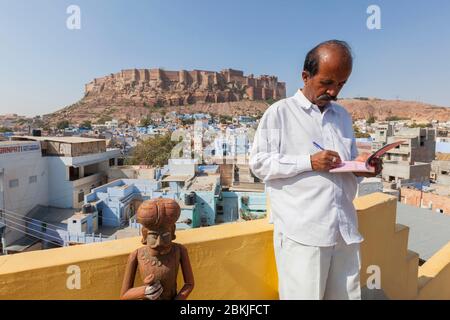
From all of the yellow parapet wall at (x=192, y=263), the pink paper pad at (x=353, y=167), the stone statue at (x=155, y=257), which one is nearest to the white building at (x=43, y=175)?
the yellow parapet wall at (x=192, y=263)

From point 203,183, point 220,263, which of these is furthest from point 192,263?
point 203,183

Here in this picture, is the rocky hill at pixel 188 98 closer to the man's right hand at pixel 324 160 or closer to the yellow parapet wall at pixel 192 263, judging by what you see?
the yellow parapet wall at pixel 192 263

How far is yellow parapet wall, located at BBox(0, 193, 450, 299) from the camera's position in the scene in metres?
1.08

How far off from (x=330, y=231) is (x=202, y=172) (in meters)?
15.1

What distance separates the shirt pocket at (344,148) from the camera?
1.26 meters

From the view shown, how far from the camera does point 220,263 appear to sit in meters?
1.43

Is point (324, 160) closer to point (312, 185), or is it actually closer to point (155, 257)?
point (312, 185)

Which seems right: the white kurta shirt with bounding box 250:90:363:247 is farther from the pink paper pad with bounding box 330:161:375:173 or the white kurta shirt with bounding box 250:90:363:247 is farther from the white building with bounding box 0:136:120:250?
the white building with bounding box 0:136:120:250

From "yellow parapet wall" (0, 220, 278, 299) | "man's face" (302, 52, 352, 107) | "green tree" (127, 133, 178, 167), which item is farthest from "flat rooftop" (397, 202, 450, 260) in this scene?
"green tree" (127, 133, 178, 167)

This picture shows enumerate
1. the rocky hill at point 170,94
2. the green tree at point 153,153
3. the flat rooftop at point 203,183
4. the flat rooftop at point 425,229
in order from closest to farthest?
the flat rooftop at point 425,229 → the flat rooftop at point 203,183 → the green tree at point 153,153 → the rocky hill at point 170,94

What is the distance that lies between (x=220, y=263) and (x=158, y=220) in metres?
0.50

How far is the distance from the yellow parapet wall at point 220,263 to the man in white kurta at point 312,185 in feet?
0.93

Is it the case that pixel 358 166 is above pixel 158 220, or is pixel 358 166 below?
above

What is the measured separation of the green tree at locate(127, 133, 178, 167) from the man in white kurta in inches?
826
